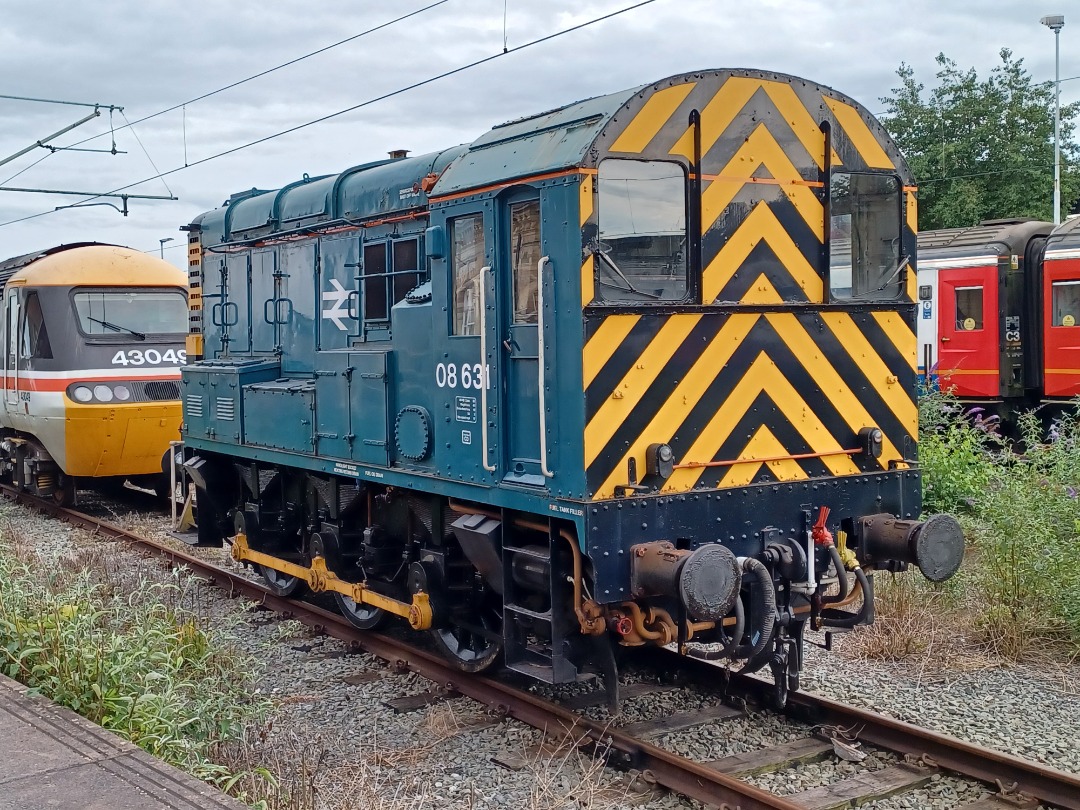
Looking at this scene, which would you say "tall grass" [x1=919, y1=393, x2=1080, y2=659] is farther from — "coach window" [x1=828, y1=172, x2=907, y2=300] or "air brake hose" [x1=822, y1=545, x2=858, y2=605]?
"coach window" [x1=828, y1=172, x2=907, y2=300]

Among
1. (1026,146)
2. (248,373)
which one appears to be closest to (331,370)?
(248,373)

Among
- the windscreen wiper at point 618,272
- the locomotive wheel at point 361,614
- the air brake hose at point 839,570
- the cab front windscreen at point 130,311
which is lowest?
the locomotive wheel at point 361,614

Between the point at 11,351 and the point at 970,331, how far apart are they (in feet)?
46.0

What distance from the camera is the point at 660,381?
18.6 feet

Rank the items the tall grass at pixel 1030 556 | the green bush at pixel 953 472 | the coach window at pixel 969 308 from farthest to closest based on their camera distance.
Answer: the coach window at pixel 969 308 < the green bush at pixel 953 472 < the tall grass at pixel 1030 556

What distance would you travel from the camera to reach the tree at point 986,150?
30109 mm

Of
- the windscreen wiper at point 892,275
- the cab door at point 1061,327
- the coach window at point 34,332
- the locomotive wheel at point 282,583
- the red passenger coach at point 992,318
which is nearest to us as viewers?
the windscreen wiper at point 892,275

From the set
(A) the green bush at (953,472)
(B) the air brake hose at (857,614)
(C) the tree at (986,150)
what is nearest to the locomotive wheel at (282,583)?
(B) the air brake hose at (857,614)

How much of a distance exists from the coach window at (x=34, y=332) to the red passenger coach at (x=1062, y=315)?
13.6m

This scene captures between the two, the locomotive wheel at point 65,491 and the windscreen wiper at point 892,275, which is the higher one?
the windscreen wiper at point 892,275

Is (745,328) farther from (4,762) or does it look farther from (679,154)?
(4,762)

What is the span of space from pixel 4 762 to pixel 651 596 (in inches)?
117

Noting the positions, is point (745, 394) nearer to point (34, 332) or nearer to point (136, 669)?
point (136, 669)

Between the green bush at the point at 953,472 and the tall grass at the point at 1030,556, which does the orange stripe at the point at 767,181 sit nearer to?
the tall grass at the point at 1030,556
